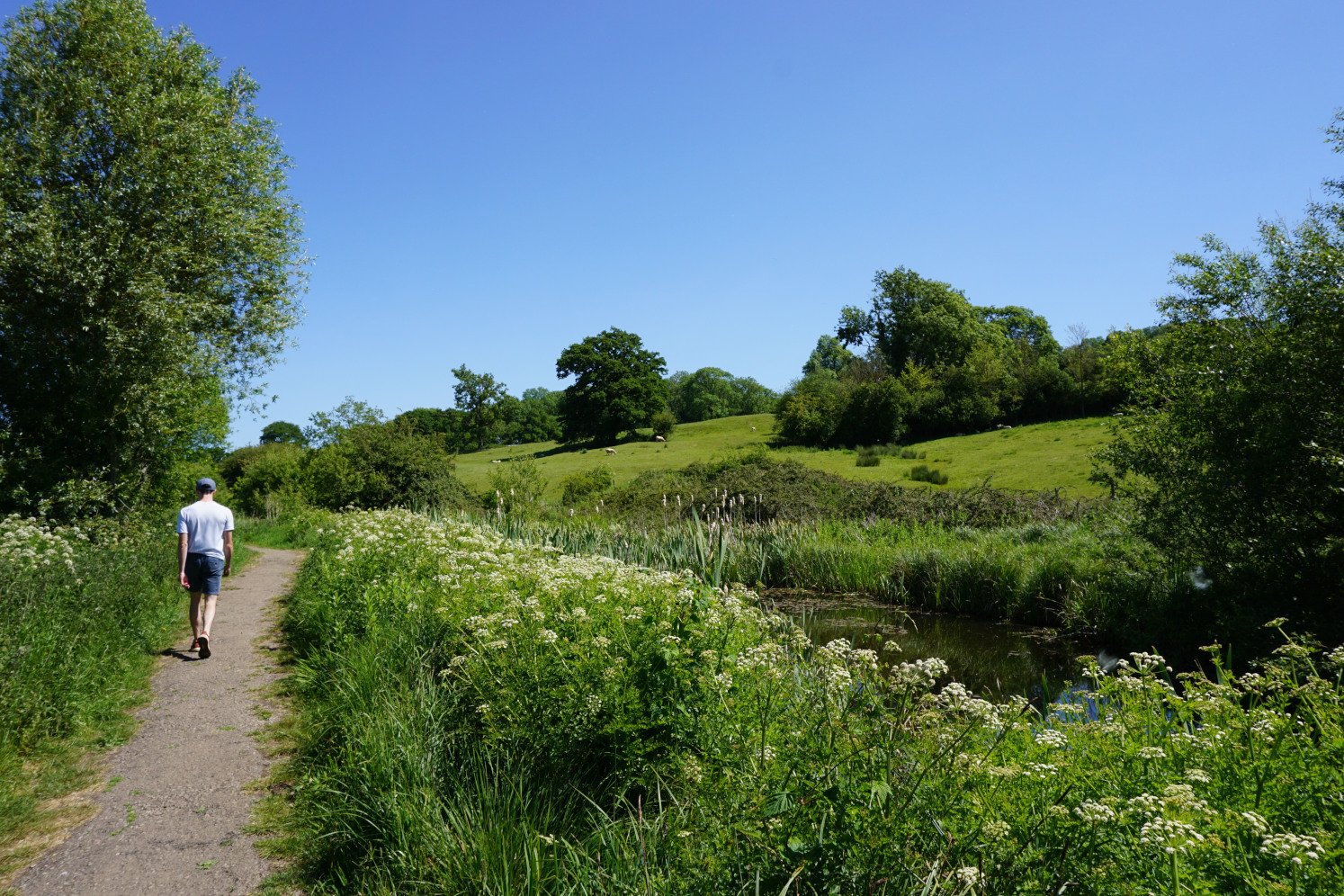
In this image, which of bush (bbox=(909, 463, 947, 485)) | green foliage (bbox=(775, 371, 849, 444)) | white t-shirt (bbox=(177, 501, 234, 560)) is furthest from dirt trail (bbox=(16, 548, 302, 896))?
green foliage (bbox=(775, 371, 849, 444))

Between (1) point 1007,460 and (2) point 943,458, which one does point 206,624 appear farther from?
(2) point 943,458

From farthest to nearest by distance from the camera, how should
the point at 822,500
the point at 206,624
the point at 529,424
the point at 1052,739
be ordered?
1. the point at 529,424
2. the point at 822,500
3. the point at 206,624
4. the point at 1052,739

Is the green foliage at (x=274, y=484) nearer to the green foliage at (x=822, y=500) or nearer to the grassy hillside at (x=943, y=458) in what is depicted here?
the grassy hillside at (x=943, y=458)

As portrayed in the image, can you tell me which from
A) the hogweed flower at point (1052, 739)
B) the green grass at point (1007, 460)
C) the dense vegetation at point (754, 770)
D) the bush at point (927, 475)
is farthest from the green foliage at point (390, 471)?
the hogweed flower at point (1052, 739)

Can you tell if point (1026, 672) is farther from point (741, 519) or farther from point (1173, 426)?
point (741, 519)

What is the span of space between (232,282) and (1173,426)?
21.8 meters

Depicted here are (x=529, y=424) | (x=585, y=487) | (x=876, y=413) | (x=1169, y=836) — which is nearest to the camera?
(x=1169, y=836)

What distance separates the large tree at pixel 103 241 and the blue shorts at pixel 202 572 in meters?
9.28

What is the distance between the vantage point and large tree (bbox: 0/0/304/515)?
15.5 m

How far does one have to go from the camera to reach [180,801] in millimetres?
5195

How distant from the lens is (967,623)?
1339 centimetres

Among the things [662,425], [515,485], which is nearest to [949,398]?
[662,425]

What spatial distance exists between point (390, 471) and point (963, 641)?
20.1 metres

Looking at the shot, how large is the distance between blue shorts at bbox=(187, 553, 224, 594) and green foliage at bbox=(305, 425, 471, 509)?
48.6 feet
